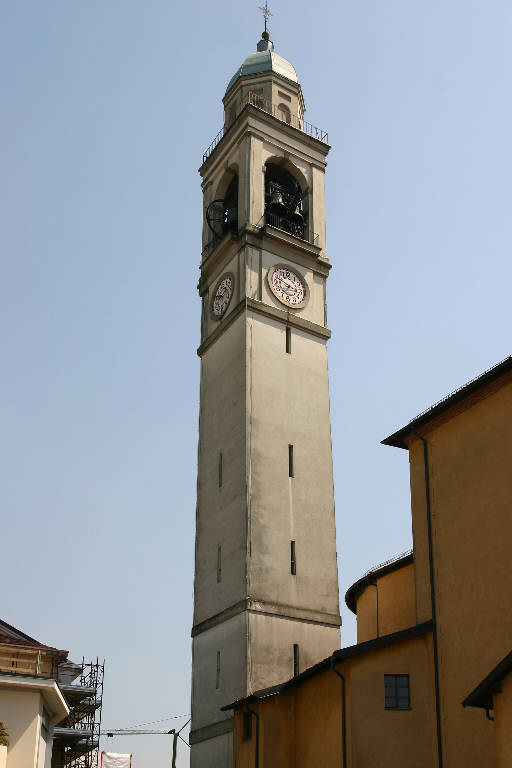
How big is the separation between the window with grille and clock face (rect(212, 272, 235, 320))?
22828 mm

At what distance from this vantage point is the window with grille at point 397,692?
2503cm

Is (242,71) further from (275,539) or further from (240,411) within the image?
(275,539)

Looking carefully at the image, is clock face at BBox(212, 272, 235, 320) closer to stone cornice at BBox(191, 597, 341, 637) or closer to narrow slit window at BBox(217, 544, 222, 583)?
narrow slit window at BBox(217, 544, 222, 583)

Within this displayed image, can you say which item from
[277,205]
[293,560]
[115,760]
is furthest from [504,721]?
[115,760]

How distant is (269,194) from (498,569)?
93.3 ft

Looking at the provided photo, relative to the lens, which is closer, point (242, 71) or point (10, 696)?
point (10, 696)

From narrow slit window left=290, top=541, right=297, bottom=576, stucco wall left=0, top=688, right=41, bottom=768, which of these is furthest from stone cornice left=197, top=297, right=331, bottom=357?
stucco wall left=0, top=688, right=41, bottom=768

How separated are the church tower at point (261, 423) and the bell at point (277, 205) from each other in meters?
0.06

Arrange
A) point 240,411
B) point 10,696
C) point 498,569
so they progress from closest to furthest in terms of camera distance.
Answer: point 498,569, point 10,696, point 240,411

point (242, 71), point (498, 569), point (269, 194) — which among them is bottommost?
point (498, 569)

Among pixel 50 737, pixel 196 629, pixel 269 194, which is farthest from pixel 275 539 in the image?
pixel 269 194

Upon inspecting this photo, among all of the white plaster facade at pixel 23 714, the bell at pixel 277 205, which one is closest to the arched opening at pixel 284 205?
the bell at pixel 277 205

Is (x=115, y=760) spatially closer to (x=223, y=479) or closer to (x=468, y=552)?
(x=223, y=479)

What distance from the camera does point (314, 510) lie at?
130ft
